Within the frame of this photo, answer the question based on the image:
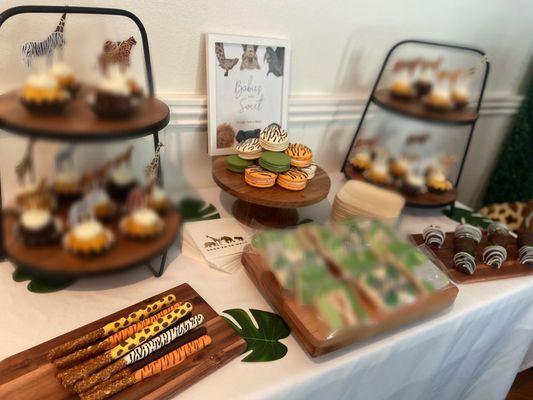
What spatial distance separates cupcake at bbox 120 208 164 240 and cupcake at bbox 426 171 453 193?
25cm

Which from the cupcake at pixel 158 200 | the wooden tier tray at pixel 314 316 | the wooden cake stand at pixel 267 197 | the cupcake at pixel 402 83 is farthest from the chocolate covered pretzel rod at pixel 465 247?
the cupcake at pixel 158 200

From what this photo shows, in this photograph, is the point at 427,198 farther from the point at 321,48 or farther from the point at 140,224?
the point at 321,48

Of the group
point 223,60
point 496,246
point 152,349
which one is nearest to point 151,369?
point 152,349

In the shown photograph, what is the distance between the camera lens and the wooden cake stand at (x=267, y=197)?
2.22 feet

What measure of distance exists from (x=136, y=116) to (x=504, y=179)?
70cm

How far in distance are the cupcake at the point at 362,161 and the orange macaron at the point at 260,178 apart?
0.28 meters

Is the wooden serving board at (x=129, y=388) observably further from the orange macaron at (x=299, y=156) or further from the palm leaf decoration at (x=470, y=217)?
the palm leaf decoration at (x=470, y=217)

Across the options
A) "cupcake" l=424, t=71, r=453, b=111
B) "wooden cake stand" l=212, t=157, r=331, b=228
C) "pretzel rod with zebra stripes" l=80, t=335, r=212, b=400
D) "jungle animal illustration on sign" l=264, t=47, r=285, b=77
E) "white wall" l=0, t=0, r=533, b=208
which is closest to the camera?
"cupcake" l=424, t=71, r=453, b=111

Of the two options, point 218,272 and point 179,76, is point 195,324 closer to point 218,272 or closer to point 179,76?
point 218,272

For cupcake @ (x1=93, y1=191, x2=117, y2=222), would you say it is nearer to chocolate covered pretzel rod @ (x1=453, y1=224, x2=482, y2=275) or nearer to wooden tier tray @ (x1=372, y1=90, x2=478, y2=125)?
wooden tier tray @ (x1=372, y1=90, x2=478, y2=125)

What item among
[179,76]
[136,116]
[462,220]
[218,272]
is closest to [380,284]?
[136,116]

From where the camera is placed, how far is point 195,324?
1.82ft

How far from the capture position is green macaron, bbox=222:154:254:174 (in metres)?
0.75

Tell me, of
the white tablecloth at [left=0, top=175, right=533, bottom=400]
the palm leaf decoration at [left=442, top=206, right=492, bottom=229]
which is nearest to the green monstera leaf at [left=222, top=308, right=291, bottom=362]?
the white tablecloth at [left=0, top=175, right=533, bottom=400]
